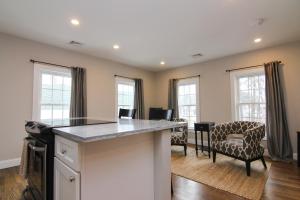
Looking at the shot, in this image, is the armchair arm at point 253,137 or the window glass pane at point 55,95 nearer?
the armchair arm at point 253,137

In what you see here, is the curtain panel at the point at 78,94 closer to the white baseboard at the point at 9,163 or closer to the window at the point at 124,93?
the window at the point at 124,93

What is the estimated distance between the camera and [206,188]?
2.39m

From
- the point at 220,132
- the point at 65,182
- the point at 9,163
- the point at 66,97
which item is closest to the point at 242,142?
the point at 220,132

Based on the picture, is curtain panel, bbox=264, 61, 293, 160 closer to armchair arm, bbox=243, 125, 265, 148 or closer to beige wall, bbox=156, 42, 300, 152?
beige wall, bbox=156, 42, 300, 152

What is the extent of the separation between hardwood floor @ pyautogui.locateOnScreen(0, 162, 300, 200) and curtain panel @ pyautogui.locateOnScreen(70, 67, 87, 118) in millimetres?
1618

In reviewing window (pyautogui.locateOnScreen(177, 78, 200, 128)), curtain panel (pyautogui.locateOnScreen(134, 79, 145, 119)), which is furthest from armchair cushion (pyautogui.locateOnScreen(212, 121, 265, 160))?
curtain panel (pyautogui.locateOnScreen(134, 79, 145, 119))

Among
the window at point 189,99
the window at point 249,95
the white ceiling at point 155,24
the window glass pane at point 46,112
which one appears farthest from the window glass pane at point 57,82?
the window at point 249,95

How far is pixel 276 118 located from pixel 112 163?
12.9ft

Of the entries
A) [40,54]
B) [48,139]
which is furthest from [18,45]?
[48,139]

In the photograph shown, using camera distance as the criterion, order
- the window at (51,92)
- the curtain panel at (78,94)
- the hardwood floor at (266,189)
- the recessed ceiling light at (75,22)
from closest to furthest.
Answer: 1. the hardwood floor at (266,189)
2. the recessed ceiling light at (75,22)
3. the window at (51,92)
4. the curtain panel at (78,94)

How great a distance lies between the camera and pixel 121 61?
512cm

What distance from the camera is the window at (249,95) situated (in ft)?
13.6

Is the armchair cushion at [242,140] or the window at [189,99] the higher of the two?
the window at [189,99]

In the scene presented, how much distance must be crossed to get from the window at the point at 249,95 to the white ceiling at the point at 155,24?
693 mm
